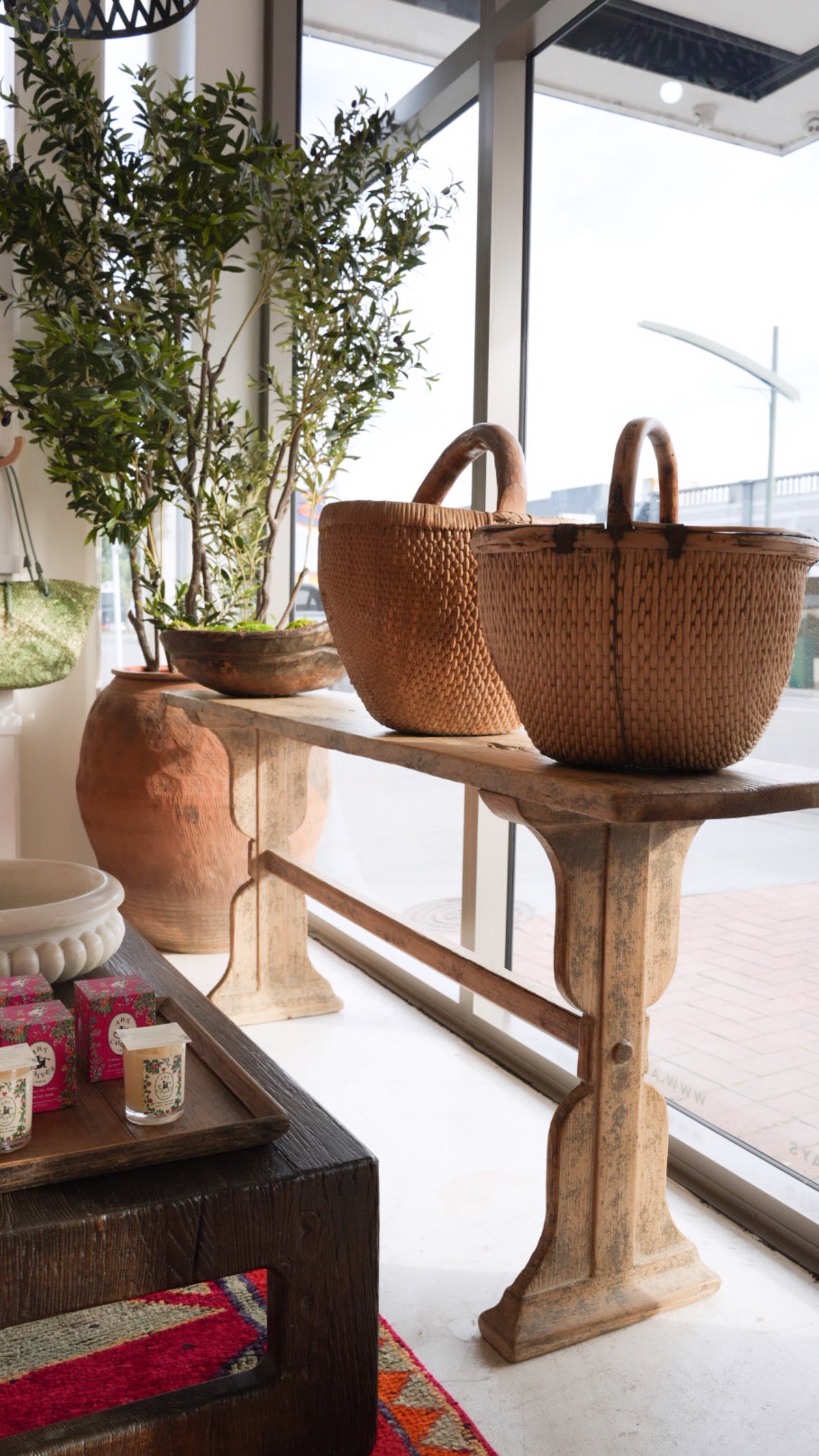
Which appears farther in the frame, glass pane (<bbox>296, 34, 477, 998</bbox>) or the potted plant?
glass pane (<bbox>296, 34, 477, 998</bbox>)

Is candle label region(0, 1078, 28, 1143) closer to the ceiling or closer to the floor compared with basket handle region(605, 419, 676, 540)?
closer to the floor

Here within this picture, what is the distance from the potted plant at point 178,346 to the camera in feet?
8.00

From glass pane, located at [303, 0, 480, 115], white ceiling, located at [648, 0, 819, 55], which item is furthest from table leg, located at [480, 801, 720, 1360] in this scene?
glass pane, located at [303, 0, 480, 115]

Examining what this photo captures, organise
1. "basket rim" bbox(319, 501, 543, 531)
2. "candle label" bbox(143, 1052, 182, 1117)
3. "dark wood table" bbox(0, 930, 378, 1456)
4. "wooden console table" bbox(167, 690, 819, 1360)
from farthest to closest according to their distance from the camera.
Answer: "basket rim" bbox(319, 501, 543, 531), "wooden console table" bbox(167, 690, 819, 1360), "candle label" bbox(143, 1052, 182, 1117), "dark wood table" bbox(0, 930, 378, 1456)

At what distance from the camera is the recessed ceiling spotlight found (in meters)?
1.83

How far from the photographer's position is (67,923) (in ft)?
4.40

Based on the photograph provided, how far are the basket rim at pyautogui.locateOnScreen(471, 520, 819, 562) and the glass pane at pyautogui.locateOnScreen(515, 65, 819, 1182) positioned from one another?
48cm

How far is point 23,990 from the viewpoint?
1.18m

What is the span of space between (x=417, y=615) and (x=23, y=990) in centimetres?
65

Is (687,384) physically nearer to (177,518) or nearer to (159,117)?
(159,117)

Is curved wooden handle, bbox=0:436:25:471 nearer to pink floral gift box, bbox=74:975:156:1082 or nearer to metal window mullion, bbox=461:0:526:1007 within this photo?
metal window mullion, bbox=461:0:526:1007

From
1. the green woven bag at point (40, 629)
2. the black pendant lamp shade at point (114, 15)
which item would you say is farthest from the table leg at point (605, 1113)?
the green woven bag at point (40, 629)

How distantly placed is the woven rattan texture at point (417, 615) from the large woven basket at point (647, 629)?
9.8 inches

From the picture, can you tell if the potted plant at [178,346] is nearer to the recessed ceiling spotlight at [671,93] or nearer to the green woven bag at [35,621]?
the green woven bag at [35,621]
